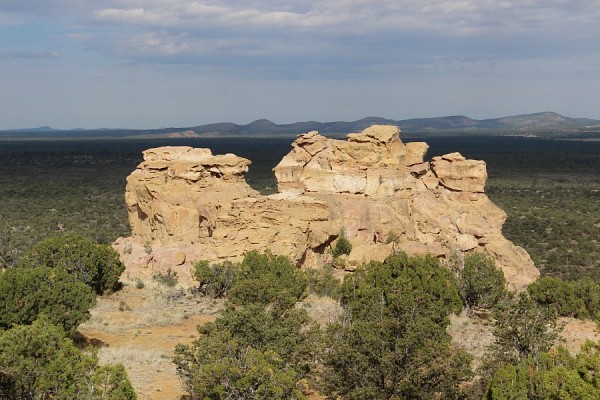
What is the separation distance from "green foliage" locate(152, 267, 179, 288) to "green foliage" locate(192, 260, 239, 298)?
2.20 metres

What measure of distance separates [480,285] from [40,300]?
1615 centimetres

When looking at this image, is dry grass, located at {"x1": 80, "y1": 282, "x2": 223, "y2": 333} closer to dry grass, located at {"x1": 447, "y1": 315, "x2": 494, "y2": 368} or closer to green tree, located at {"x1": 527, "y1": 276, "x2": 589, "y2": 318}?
dry grass, located at {"x1": 447, "y1": 315, "x2": 494, "y2": 368}

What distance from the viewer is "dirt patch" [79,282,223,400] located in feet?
52.7

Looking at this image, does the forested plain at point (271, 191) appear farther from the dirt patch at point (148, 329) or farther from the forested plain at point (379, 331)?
the dirt patch at point (148, 329)

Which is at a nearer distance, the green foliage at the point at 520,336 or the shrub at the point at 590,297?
the green foliage at the point at 520,336

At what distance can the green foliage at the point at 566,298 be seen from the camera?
25042 mm

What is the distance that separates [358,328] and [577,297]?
1583cm

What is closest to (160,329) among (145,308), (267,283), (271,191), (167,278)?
(145,308)

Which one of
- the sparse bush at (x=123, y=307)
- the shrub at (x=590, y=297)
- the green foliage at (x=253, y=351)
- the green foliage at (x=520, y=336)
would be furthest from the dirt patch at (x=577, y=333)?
the sparse bush at (x=123, y=307)

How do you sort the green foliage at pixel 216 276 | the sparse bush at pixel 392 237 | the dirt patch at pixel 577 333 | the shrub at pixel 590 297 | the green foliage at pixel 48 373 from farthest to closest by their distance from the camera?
1. the sparse bush at pixel 392 237
2. the green foliage at pixel 216 276
3. the shrub at pixel 590 297
4. the dirt patch at pixel 577 333
5. the green foliage at pixel 48 373

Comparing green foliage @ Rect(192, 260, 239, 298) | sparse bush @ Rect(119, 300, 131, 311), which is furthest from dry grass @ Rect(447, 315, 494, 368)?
sparse bush @ Rect(119, 300, 131, 311)

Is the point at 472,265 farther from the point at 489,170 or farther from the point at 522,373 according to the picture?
the point at 489,170

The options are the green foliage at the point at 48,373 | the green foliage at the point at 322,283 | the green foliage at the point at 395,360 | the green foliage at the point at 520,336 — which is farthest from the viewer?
the green foliage at the point at 322,283

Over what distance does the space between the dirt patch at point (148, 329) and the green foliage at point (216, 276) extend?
0.66m
